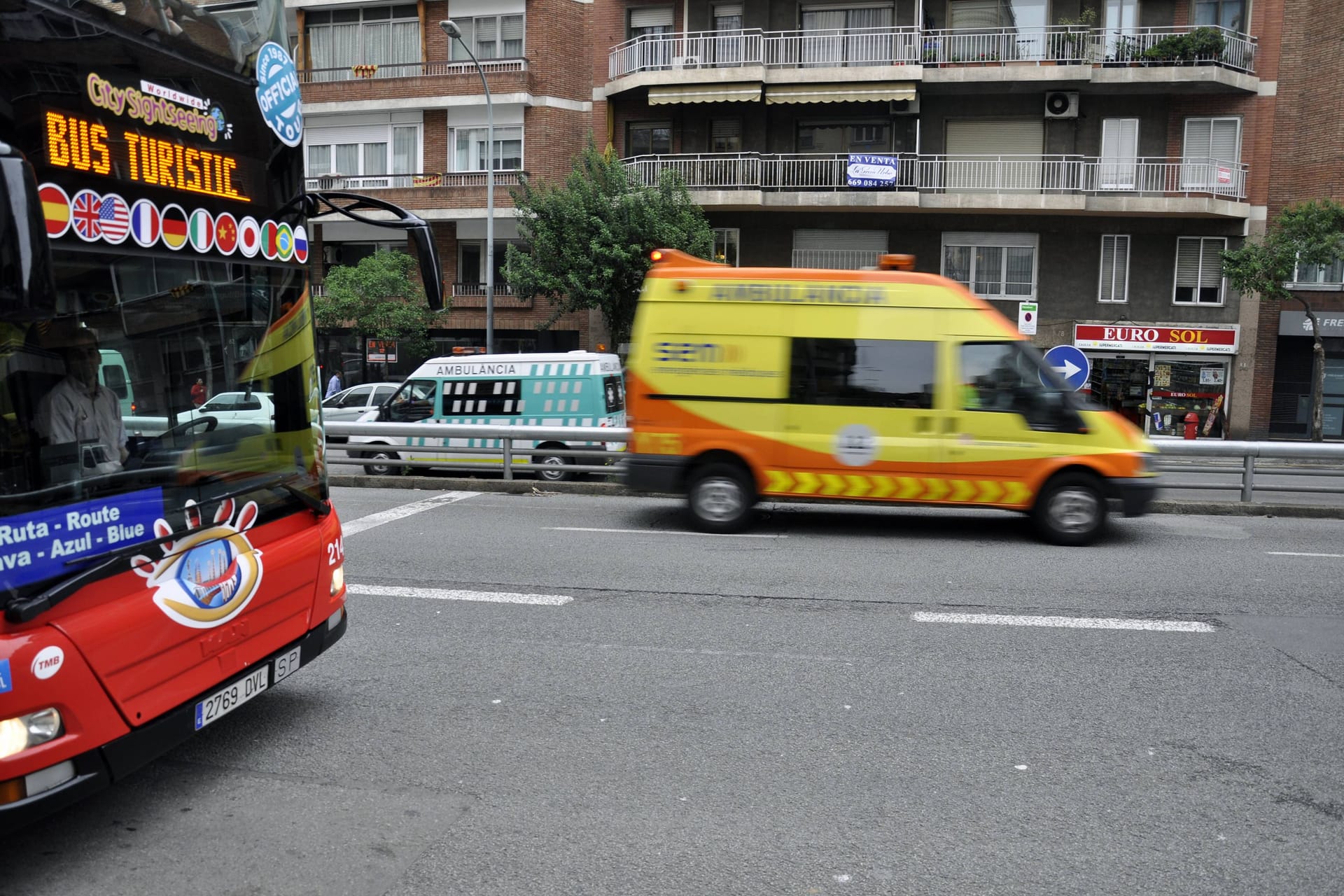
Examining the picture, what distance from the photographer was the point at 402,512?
38.7 feet

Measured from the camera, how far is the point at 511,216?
2809 cm

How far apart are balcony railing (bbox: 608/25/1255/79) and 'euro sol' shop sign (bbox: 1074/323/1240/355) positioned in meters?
6.42

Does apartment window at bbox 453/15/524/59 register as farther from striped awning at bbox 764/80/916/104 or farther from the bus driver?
the bus driver

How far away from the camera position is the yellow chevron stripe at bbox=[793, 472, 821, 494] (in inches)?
405

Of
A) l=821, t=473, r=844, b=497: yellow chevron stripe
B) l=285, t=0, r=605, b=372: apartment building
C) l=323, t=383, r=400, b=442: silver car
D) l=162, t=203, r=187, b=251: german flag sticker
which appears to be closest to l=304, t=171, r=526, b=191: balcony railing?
l=285, t=0, r=605, b=372: apartment building

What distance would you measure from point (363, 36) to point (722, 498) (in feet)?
81.4

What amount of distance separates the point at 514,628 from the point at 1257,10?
27249 millimetres

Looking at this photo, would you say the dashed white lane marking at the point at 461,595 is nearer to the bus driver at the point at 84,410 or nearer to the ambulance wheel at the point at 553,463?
the bus driver at the point at 84,410

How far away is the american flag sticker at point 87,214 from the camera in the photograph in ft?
11.5

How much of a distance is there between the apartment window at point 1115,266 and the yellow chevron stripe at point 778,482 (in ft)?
63.3

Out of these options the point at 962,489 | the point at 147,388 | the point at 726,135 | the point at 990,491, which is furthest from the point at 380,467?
the point at 726,135

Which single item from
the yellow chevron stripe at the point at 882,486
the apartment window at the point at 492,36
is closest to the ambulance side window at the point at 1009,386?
the yellow chevron stripe at the point at 882,486

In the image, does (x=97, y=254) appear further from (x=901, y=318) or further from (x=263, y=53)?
(x=901, y=318)

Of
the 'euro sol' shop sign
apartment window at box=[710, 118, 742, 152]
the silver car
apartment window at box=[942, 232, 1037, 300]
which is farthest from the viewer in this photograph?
apartment window at box=[710, 118, 742, 152]
